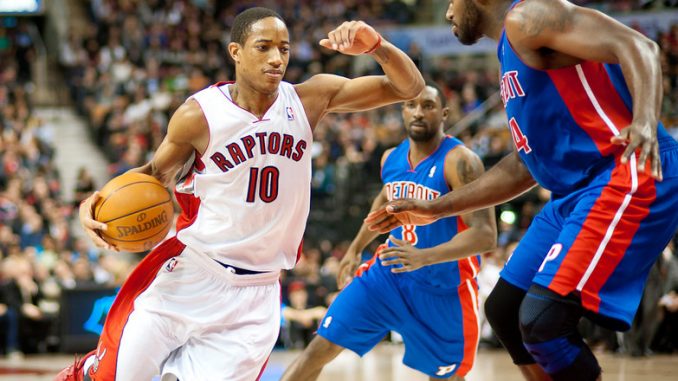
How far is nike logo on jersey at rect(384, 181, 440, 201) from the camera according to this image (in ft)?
18.6

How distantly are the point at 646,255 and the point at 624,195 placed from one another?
25 cm

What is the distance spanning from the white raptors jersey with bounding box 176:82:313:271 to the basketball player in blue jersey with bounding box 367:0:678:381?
1.07 meters

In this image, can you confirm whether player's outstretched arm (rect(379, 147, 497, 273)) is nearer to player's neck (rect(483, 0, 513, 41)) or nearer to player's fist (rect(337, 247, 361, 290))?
player's fist (rect(337, 247, 361, 290))

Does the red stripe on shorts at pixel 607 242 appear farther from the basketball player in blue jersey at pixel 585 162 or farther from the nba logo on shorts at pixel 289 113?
the nba logo on shorts at pixel 289 113

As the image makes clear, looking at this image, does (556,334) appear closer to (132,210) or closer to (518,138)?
(518,138)

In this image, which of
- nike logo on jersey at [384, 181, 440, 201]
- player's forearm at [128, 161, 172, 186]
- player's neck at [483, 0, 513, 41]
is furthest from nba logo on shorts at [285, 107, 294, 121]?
nike logo on jersey at [384, 181, 440, 201]

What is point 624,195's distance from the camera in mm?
3400

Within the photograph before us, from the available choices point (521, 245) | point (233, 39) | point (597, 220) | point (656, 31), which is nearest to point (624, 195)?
point (597, 220)

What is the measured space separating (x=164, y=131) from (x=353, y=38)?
13.3 m

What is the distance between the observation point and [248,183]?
4.18m

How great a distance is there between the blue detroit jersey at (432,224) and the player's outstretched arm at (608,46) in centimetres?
221

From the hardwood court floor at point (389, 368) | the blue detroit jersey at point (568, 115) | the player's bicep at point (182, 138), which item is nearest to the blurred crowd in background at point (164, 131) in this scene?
the hardwood court floor at point (389, 368)

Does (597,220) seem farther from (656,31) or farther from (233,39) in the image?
(656,31)

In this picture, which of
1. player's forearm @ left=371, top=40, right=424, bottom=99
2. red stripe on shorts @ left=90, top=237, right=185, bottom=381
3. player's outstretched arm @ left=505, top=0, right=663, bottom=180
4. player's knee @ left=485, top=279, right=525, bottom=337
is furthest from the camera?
player's forearm @ left=371, top=40, right=424, bottom=99
